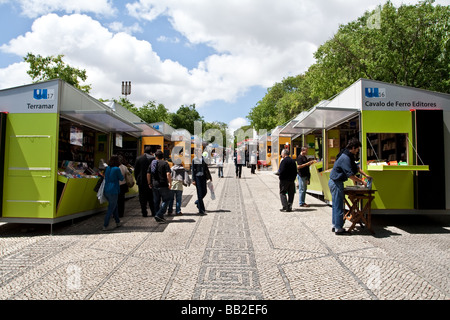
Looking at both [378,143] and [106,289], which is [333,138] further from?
[106,289]

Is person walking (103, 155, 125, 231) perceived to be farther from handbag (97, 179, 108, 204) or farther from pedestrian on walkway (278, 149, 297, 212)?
pedestrian on walkway (278, 149, 297, 212)

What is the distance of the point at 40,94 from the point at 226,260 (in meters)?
5.23

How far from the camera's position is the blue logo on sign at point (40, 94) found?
6902 millimetres

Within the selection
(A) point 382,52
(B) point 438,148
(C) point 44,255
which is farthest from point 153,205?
(A) point 382,52

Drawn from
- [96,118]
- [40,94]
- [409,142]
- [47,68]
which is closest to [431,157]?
[409,142]

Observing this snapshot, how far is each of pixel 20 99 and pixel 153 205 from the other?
3.88 meters

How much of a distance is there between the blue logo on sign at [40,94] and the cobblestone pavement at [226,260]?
285 centimetres

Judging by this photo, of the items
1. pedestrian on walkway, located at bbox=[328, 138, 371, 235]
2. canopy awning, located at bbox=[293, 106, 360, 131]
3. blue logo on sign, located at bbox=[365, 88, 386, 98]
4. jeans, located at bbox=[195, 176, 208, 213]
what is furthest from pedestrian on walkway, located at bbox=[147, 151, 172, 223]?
blue logo on sign, located at bbox=[365, 88, 386, 98]

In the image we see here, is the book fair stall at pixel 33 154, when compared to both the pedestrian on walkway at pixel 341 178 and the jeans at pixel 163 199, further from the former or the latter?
the pedestrian on walkway at pixel 341 178

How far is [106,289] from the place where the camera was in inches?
151

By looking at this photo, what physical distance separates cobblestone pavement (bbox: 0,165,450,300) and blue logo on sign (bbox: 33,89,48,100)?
2.85 meters

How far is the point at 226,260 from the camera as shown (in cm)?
493

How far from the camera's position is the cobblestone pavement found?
12.4 feet
